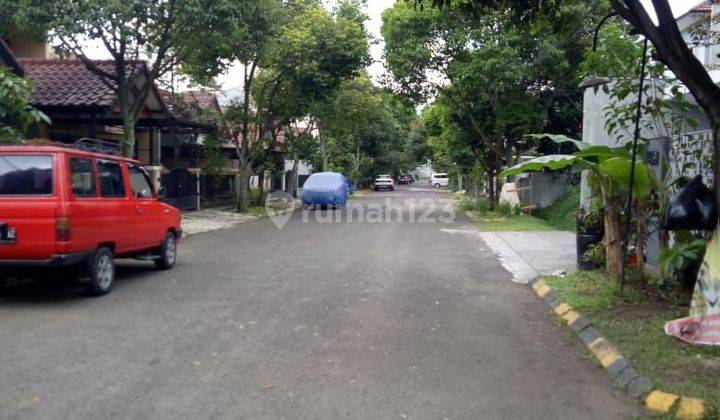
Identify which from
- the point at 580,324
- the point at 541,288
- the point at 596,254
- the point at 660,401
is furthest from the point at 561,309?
the point at 660,401

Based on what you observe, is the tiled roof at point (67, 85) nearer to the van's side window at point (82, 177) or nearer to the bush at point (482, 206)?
the van's side window at point (82, 177)

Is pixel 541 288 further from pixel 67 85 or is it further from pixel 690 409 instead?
pixel 67 85

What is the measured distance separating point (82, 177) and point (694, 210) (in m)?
7.32

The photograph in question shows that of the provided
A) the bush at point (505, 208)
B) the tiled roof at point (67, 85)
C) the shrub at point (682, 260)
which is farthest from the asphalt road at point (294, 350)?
the bush at point (505, 208)

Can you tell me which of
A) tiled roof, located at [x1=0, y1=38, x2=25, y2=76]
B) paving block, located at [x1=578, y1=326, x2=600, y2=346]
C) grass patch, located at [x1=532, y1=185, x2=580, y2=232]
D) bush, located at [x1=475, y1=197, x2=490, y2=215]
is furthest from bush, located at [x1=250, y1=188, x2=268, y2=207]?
paving block, located at [x1=578, y1=326, x2=600, y2=346]

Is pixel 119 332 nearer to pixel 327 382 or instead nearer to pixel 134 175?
pixel 327 382

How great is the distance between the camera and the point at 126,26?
46.5ft

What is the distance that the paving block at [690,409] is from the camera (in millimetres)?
4441

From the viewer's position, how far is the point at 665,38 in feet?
20.1

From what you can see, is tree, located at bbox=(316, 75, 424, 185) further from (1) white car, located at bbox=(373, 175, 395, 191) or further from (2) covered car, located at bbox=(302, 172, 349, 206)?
(2) covered car, located at bbox=(302, 172, 349, 206)

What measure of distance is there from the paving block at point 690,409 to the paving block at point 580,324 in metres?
2.31

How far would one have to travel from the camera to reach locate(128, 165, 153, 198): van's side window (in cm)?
982

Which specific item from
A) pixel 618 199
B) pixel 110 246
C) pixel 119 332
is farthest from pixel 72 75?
pixel 618 199

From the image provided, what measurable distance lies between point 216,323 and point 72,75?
52.4 ft
